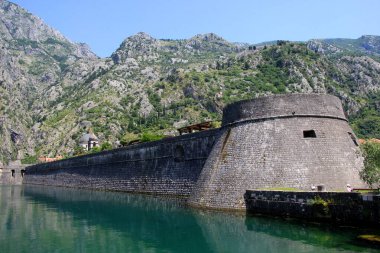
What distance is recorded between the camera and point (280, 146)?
81.2 feet

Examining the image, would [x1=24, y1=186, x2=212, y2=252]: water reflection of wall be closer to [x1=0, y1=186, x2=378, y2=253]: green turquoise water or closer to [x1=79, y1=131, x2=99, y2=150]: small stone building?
[x1=0, y1=186, x2=378, y2=253]: green turquoise water

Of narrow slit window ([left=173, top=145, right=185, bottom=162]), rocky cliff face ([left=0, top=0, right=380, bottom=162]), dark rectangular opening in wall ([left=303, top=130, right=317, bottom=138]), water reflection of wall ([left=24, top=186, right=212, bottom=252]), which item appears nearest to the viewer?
water reflection of wall ([left=24, top=186, right=212, bottom=252])

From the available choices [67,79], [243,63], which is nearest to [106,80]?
[67,79]

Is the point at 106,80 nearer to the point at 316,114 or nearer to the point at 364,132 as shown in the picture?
the point at 364,132

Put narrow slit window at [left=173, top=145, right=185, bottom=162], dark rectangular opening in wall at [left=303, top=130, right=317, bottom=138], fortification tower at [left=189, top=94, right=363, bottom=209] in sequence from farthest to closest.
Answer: narrow slit window at [left=173, top=145, right=185, bottom=162], dark rectangular opening in wall at [left=303, top=130, right=317, bottom=138], fortification tower at [left=189, top=94, right=363, bottom=209]

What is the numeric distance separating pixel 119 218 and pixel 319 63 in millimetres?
113340

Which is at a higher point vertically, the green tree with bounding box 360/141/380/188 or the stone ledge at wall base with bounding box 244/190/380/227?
the green tree with bounding box 360/141/380/188

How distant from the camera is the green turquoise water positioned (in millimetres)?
16750

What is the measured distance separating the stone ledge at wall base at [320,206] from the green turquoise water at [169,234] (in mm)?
613

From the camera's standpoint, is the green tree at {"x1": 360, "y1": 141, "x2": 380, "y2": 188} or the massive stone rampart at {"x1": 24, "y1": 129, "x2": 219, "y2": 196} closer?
the green tree at {"x1": 360, "y1": 141, "x2": 380, "y2": 188}

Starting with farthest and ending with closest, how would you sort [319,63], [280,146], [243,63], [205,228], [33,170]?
[243,63]
[319,63]
[33,170]
[280,146]
[205,228]

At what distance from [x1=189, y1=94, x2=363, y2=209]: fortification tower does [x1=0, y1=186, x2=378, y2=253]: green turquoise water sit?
2.41 meters

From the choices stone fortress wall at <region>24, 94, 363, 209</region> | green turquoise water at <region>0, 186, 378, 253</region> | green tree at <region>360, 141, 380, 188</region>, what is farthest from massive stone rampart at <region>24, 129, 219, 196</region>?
green tree at <region>360, 141, 380, 188</region>

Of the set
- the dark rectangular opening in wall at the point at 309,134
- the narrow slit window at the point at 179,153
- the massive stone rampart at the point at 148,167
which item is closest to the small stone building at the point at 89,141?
the massive stone rampart at the point at 148,167
